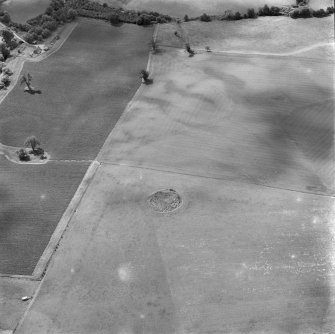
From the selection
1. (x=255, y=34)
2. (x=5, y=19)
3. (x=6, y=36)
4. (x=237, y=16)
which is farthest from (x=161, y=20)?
(x=5, y=19)

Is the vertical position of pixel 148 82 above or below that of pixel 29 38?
below

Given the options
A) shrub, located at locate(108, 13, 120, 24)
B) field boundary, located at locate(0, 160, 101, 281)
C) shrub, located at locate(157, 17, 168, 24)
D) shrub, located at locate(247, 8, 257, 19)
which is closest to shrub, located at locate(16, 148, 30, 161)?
field boundary, located at locate(0, 160, 101, 281)

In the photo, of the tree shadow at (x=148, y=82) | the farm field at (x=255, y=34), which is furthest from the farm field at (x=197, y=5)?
the tree shadow at (x=148, y=82)

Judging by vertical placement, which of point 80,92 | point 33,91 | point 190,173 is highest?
point 33,91

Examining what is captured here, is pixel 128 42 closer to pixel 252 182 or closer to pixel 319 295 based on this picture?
pixel 252 182

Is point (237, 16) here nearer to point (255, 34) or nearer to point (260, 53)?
point (255, 34)
